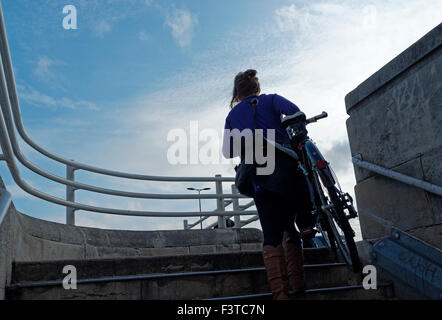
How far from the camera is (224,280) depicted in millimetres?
3266

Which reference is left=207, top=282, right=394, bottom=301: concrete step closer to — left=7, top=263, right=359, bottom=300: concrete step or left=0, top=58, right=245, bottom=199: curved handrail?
left=7, top=263, right=359, bottom=300: concrete step

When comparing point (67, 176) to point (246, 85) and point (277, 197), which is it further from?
point (277, 197)

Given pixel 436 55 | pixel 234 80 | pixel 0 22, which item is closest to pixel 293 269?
pixel 234 80

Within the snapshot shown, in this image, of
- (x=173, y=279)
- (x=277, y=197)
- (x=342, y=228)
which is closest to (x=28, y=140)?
(x=173, y=279)

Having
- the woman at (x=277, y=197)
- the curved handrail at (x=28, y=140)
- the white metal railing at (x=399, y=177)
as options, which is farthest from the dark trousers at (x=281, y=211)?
the curved handrail at (x=28, y=140)

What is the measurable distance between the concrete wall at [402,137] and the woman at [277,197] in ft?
2.77

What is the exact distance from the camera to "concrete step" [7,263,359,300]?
2708mm

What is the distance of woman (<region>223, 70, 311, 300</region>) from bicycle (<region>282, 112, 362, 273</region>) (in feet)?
0.34

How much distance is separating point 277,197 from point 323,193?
302 mm

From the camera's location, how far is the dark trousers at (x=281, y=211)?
2965 mm

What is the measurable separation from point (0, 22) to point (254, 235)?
4.34 meters

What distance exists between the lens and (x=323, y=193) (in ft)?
9.68

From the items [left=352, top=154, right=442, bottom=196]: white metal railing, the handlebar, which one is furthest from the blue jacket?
[left=352, top=154, right=442, bottom=196]: white metal railing

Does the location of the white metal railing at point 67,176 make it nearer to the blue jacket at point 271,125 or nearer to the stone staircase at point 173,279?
the stone staircase at point 173,279
